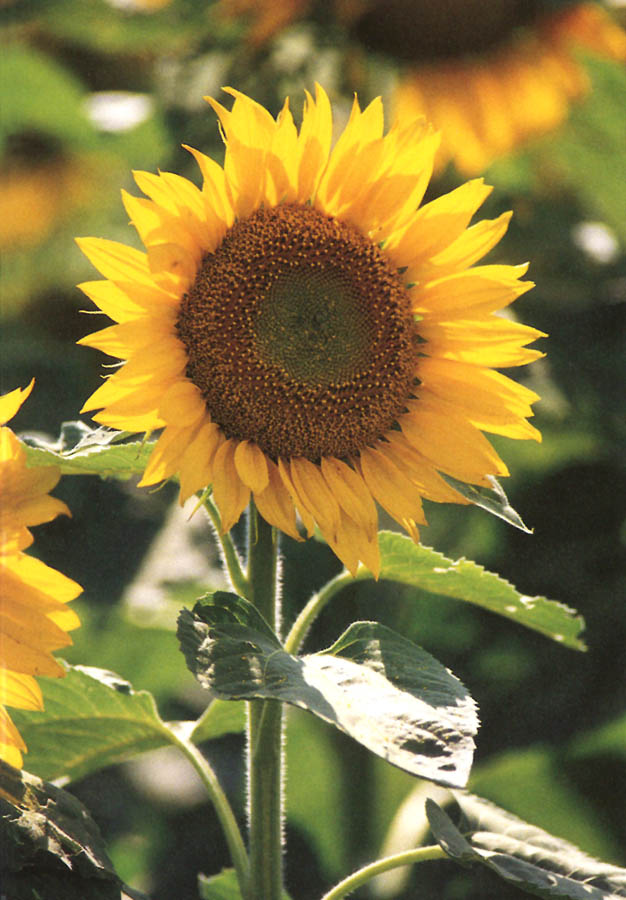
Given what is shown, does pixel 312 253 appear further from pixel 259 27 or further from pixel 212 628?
pixel 259 27

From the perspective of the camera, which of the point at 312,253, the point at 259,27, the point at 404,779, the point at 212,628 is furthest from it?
the point at 259,27

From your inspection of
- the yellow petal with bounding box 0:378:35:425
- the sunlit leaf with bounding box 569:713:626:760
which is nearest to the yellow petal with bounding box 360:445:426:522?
the yellow petal with bounding box 0:378:35:425

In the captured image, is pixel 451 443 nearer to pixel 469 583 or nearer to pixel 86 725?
pixel 469 583

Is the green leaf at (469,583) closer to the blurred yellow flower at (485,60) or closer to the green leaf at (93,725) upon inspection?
the green leaf at (93,725)

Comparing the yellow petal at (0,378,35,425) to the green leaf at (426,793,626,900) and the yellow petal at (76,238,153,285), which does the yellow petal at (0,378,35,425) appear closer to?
the yellow petal at (76,238,153,285)

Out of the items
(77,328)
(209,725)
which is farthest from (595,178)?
(209,725)

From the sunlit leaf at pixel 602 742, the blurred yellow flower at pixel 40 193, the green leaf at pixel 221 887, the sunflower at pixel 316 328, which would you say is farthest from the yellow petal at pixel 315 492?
the blurred yellow flower at pixel 40 193
